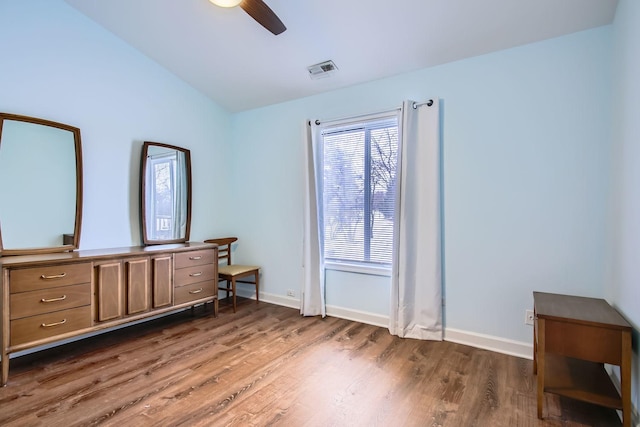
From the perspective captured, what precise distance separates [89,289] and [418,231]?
8.96 ft

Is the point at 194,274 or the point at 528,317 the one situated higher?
the point at 194,274

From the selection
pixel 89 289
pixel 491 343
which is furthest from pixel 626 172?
pixel 89 289

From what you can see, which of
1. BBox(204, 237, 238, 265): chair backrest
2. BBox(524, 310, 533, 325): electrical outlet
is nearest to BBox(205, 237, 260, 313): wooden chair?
BBox(204, 237, 238, 265): chair backrest

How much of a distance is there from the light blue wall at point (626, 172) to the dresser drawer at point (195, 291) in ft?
10.7

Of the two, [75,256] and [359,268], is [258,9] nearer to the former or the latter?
[75,256]

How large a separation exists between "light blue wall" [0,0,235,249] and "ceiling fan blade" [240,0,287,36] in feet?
6.13

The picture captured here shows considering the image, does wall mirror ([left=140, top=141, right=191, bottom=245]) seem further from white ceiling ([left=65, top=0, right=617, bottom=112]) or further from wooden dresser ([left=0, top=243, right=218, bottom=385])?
white ceiling ([left=65, top=0, right=617, bottom=112])

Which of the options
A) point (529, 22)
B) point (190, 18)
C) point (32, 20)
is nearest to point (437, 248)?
point (529, 22)

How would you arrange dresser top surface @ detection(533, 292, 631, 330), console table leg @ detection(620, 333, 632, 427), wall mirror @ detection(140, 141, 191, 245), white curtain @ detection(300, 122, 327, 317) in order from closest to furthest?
console table leg @ detection(620, 333, 632, 427) → dresser top surface @ detection(533, 292, 631, 330) → wall mirror @ detection(140, 141, 191, 245) → white curtain @ detection(300, 122, 327, 317)

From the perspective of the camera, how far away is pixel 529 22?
7.11 feet

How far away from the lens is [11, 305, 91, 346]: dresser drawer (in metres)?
2.06

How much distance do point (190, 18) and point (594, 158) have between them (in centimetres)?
327

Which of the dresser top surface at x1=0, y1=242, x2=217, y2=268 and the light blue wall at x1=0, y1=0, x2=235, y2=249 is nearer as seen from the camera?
the dresser top surface at x1=0, y1=242, x2=217, y2=268

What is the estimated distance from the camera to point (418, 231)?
278 cm
